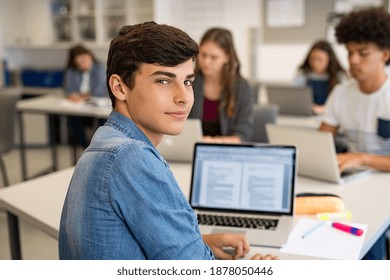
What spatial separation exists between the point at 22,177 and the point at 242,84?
100 inches

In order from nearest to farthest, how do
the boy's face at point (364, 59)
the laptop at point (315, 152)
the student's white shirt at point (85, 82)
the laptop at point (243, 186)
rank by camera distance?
1. the laptop at point (243, 186)
2. the laptop at point (315, 152)
3. the boy's face at point (364, 59)
4. the student's white shirt at point (85, 82)

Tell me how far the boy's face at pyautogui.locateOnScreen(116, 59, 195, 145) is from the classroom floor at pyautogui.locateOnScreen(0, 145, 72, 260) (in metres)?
0.50

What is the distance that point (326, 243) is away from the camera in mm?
1332

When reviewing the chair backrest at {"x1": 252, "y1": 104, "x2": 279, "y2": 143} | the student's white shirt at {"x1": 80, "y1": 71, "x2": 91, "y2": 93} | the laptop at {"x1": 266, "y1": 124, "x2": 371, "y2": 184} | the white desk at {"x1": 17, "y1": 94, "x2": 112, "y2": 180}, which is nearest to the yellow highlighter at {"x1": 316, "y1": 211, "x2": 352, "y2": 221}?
the laptop at {"x1": 266, "y1": 124, "x2": 371, "y2": 184}

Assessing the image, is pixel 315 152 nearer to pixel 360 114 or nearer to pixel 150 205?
pixel 360 114

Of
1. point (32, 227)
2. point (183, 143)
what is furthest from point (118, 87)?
point (32, 227)

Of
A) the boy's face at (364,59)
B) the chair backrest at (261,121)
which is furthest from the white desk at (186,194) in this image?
the chair backrest at (261,121)

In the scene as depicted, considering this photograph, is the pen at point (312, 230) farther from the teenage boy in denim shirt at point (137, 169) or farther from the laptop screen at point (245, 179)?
the teenage boy in denim shirt at point (137, 169)

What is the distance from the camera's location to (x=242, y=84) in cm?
270

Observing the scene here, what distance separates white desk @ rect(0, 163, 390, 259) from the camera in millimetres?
1518

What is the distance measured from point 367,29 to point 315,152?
66 cm

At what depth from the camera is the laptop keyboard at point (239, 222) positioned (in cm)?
145

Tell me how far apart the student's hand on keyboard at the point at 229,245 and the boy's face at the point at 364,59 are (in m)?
1.12

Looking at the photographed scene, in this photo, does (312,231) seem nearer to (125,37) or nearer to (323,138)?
(323,138)
